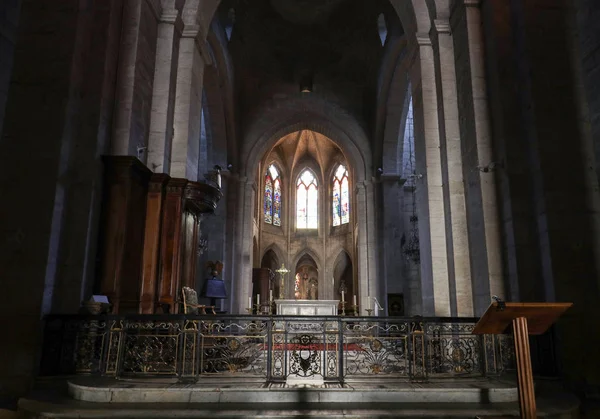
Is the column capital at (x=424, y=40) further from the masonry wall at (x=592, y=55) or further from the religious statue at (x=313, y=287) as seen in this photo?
the religious statue at (x=313, y=287)

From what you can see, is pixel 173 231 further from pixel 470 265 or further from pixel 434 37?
pixel 434 37

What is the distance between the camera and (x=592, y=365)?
20.5 feet

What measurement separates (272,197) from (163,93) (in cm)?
→ 2024

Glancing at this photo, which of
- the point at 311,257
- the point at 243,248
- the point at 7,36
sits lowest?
the point at 243,248

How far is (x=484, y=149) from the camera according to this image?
25.5 ft

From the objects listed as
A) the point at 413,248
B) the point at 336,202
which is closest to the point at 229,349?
the point at 413,248

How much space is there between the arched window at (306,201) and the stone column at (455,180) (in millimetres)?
21609

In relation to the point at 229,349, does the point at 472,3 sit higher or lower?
higher

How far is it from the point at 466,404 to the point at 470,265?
339cm

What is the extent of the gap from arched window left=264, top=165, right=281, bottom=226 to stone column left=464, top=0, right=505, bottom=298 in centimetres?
2096

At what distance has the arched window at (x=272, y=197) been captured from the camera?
29000 millimetres

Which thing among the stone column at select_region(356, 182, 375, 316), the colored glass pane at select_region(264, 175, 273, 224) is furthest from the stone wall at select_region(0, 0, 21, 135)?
the colored glass pane at select_region(264, 175, 273, 224)

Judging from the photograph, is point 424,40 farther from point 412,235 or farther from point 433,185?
point 412,235

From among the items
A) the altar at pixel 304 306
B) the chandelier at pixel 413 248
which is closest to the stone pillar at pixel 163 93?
the altar at pixel 304 306
